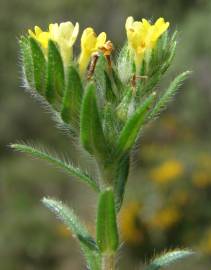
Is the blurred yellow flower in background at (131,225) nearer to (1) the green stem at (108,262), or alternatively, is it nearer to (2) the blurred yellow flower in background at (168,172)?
(2) the blurred yellow flower in background at (168,172)

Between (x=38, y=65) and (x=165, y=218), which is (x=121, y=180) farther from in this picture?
(x=165, y=218)

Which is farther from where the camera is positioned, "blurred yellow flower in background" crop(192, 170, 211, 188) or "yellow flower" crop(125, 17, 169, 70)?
"blurred yellow flower in background" crop(192, 170, 211, 188)

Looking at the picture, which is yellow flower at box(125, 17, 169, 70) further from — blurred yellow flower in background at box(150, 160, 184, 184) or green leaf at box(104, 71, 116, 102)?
blurred yellow flower in background at box(150, 160, 184, 184)

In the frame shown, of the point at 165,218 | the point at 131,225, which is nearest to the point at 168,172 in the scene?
the point at 165,218

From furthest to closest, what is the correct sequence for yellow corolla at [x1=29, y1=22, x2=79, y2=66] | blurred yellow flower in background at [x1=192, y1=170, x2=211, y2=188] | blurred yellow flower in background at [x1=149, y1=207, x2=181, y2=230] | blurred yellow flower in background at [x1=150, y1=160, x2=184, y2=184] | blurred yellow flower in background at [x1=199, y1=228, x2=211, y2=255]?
blurred yellow flower in background at [x1=150, y1=160, x2=184, y2=184]
blurred yellow flower in background at [x1=192, y1=170, x2=211, y2=188]
blurred yellow flower in background at [x1=149, y1=207, x2=181, y2=230]
blurred yellow flower in background at [x1=199, y1=228, x2=211, y2=255]
yellow corolla at [x1=29, y1=22, x2=79, y2=66]

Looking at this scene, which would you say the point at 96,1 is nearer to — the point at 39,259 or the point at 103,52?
the point at 39,259

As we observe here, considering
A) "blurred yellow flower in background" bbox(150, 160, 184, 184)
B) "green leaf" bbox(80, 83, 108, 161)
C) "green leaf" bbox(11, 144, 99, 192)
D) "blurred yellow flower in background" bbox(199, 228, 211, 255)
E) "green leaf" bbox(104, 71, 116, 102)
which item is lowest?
"blurred yellow flower in background" bbox(199, 228, 211, 255)

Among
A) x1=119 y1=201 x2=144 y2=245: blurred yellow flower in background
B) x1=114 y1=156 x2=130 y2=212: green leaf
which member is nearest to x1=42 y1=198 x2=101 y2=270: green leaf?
x1=114 y1=156 x2=130 y2=212: green leaf

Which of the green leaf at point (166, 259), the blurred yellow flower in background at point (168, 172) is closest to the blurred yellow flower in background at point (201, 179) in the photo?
the blurred yellow flower in background at point (168, 172)
